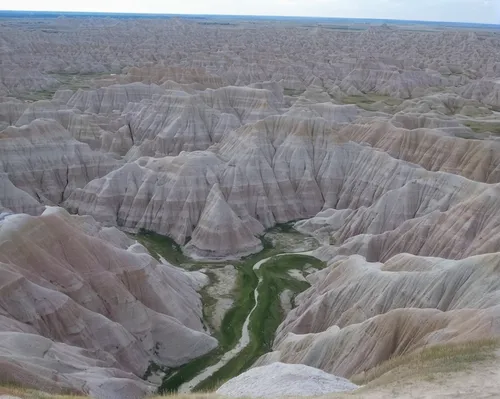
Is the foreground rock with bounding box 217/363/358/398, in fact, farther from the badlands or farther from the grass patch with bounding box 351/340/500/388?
the grass patch with bounding box 351/340/500/388

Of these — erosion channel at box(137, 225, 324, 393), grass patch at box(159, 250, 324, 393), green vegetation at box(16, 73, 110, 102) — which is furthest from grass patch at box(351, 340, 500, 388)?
green vegetation at box(16, 73, 110, 102)

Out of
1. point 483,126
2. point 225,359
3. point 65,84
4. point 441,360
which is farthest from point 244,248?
point 65,84

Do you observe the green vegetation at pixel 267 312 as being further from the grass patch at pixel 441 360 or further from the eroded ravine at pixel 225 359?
the grass patch at pixel 441 360

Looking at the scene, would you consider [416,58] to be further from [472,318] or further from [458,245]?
[472,318]

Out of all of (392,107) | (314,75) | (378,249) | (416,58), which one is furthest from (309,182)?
(416,58)

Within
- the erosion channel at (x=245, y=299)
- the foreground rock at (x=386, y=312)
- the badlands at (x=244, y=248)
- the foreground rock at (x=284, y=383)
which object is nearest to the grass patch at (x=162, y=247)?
the erosion channel at (x=245, y=299)
